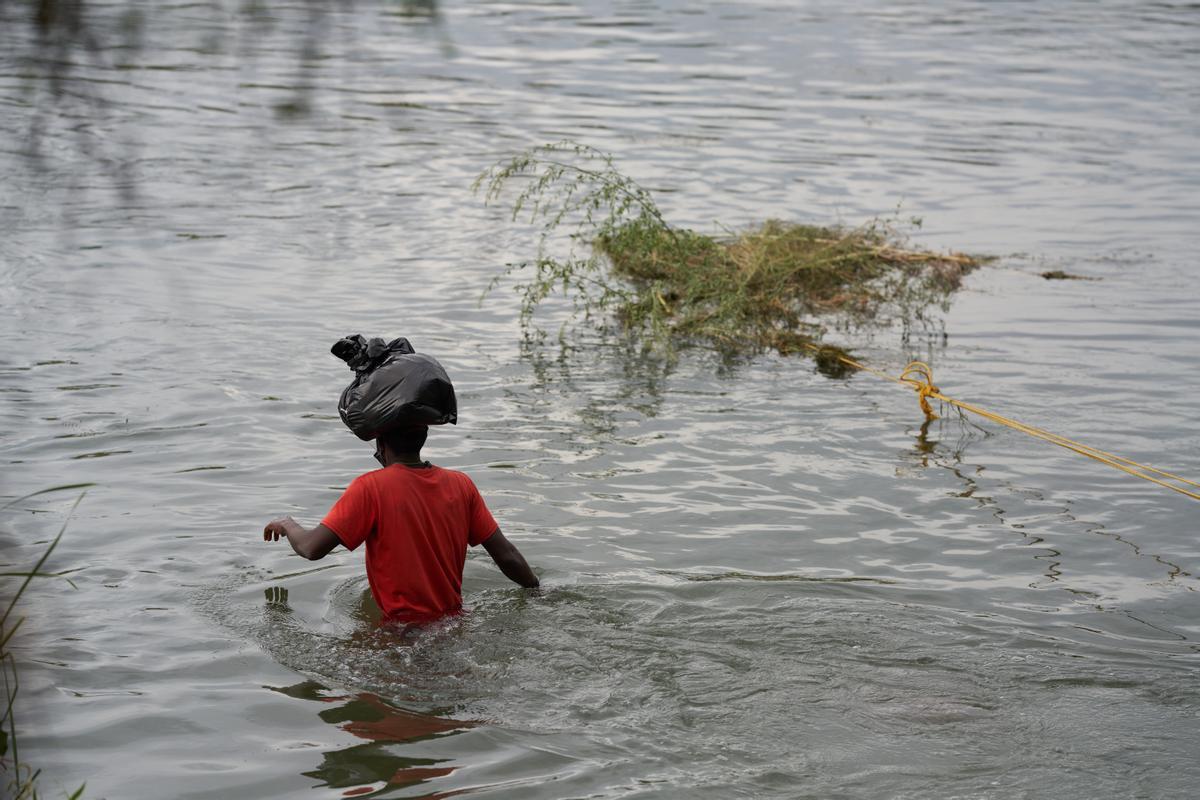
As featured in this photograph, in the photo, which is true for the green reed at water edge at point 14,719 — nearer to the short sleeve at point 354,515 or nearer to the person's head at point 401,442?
the short sleeve at point 354,515

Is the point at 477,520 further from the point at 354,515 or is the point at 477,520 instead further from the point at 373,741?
the point at 373,741

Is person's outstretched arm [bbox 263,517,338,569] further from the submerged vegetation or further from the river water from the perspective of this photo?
the submerged vegetation

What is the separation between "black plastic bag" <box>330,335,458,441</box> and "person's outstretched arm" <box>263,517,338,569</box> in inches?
15.7

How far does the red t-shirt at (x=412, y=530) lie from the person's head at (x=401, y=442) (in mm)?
60

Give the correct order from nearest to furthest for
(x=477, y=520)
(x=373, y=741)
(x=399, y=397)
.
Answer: (x=373, y=741)
(x=399, y=397)
(x=477, y=520)

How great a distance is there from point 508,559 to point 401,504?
670mm

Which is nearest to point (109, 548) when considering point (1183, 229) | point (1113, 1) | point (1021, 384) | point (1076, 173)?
point (1021, 384)

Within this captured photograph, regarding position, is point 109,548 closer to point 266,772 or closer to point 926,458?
point 266,772

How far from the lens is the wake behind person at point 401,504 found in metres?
5.27

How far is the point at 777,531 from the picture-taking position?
738 cm

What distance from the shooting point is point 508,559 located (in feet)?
19.2

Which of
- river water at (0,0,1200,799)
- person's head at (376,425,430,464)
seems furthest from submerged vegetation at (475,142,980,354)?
person's head at (376,425,430,464)

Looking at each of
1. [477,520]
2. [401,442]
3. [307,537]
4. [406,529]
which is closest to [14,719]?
[307,537]

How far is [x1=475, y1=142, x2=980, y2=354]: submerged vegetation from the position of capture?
1106cm
